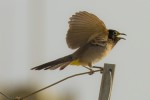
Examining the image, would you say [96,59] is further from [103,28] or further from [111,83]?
[111,83]

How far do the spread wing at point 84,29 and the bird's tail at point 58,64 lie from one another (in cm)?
14

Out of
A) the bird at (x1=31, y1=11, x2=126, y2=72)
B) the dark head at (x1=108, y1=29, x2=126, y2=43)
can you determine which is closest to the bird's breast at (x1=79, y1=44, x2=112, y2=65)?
the bird at (x1=31, y1=11, x2=126, y2=72)

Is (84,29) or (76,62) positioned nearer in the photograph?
(84,29)

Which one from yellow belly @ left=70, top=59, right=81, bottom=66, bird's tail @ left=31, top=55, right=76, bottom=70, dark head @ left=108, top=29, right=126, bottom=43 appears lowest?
yellow belly @ left=70, top=59, right=81, bottom=66

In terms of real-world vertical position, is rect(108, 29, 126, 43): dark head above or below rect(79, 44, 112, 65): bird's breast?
above

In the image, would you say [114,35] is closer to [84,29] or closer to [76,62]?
[76,62]

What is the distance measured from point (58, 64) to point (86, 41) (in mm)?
351

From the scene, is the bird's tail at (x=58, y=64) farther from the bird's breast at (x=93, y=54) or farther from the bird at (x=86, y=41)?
the bird's breast at (x=93, y=54)

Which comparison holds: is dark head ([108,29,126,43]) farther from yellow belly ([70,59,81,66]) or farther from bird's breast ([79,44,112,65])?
yellow belly ([70,59,81,66])

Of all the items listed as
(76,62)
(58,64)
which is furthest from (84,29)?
(76,62)

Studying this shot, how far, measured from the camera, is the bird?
5773 millimetres

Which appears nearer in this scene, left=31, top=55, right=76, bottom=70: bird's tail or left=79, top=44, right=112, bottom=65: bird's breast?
left=31, top=55, right=76, bottom=70: bird's tail

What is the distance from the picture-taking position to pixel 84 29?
5.83m

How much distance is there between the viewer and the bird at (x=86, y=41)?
577 centimetres
